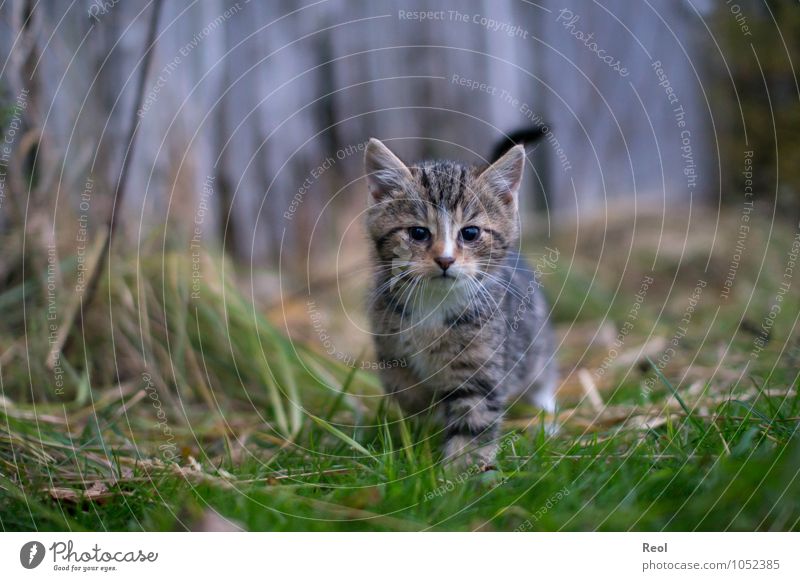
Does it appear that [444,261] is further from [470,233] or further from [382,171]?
[382,171]

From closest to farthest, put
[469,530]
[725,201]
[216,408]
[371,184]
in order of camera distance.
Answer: [469,530], [371,184], [216,408], [725,201]

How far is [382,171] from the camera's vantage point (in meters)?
2.86

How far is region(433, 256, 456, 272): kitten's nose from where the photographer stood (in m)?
2.68

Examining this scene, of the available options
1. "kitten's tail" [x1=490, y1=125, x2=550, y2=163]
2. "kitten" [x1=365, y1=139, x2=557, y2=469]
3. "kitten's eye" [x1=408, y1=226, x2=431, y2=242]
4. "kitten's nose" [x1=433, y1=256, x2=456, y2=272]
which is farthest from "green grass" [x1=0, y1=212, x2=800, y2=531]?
"kitten's tail" [x1=490, y1=125, x2=550, y2=163]

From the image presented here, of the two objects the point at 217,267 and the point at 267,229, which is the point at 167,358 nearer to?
the point at 217,267

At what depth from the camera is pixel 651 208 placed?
7.38 meters

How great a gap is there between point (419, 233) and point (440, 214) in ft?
0.41

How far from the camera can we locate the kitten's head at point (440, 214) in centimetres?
276

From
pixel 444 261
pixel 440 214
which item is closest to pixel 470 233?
pixel 440 214

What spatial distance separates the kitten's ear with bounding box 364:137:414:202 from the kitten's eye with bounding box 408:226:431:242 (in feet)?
0.70

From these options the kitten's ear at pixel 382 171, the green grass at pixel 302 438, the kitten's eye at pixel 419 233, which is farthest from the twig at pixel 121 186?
the kitten's eye at pixel 419 233

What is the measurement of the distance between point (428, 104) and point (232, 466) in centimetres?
451

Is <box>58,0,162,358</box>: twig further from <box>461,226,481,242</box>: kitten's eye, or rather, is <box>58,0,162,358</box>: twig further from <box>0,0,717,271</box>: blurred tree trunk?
<box>461,226,481,242</box>: kitten's eye
